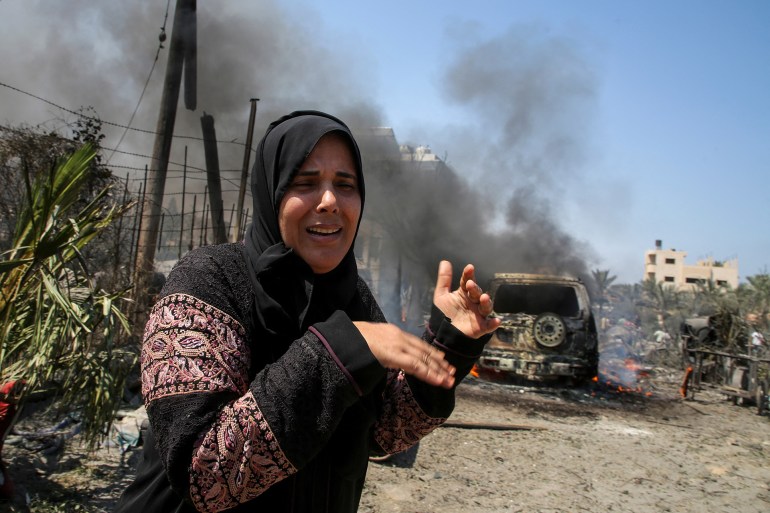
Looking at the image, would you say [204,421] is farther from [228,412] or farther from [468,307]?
[468,307]

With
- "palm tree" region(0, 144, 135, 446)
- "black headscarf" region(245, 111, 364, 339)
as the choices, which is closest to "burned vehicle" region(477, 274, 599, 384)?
"palm tree" region(0, 144, 135, 446)

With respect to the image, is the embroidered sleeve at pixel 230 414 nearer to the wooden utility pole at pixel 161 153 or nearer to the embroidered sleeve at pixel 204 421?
the embroidered sleeve at pixel 204 421

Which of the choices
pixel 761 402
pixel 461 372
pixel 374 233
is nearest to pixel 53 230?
pixel 461 372

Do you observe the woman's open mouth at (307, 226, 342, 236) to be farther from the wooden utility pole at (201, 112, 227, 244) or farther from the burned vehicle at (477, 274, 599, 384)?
the wooden utility pole at (201, 112, 227, 244)

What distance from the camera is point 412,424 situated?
135 centimetres

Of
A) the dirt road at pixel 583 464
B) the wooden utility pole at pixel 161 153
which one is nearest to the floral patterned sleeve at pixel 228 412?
the dirt road at pixel 583 464

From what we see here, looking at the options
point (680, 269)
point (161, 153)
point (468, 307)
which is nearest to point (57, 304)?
point (468, 307)

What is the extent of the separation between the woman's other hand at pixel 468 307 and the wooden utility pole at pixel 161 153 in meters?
5.42

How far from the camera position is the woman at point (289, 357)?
93 cm

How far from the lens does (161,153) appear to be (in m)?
7.51

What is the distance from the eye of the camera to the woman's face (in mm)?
1228

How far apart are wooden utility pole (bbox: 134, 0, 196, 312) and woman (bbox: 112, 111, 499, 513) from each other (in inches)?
208

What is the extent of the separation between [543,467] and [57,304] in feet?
13.5

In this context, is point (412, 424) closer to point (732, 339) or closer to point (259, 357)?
point (259, 357)
